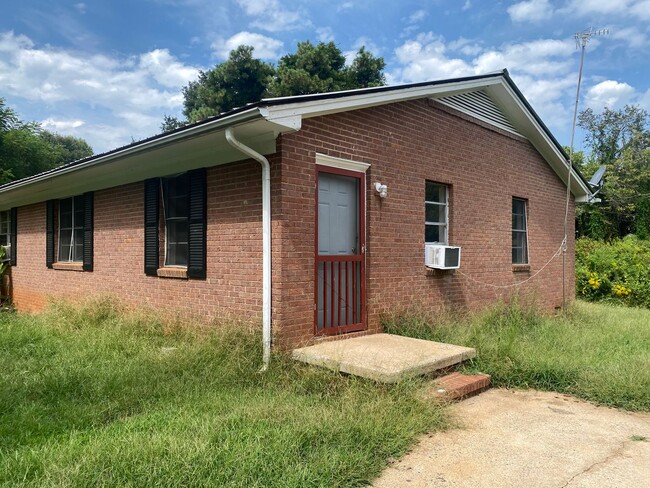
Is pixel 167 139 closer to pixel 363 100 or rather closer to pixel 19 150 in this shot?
pixel 363 100

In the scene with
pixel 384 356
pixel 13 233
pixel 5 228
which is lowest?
pixel 384 356

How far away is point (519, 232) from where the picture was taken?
10336 millimetres

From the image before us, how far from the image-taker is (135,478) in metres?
2.86

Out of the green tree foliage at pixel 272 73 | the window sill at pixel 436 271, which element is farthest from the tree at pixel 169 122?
the window sill at pixel 436 271

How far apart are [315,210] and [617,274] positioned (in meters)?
12.3

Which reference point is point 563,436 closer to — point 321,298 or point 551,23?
point 321,298

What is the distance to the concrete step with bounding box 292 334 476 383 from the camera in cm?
478

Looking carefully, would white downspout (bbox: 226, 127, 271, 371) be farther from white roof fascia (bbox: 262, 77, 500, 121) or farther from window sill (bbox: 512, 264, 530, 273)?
window sill (bbox: 512, 264, 530, 273)

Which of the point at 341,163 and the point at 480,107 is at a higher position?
the point at 480,107

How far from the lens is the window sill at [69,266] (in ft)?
31.2

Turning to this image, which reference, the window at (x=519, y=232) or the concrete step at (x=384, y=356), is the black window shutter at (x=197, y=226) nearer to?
the concrete step at (x=384, y=356)

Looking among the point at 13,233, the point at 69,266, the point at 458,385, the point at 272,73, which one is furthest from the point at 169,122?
the point at 458,385

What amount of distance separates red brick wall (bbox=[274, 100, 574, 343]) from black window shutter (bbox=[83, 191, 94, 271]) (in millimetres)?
5269

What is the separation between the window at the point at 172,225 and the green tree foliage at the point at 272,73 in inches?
765
